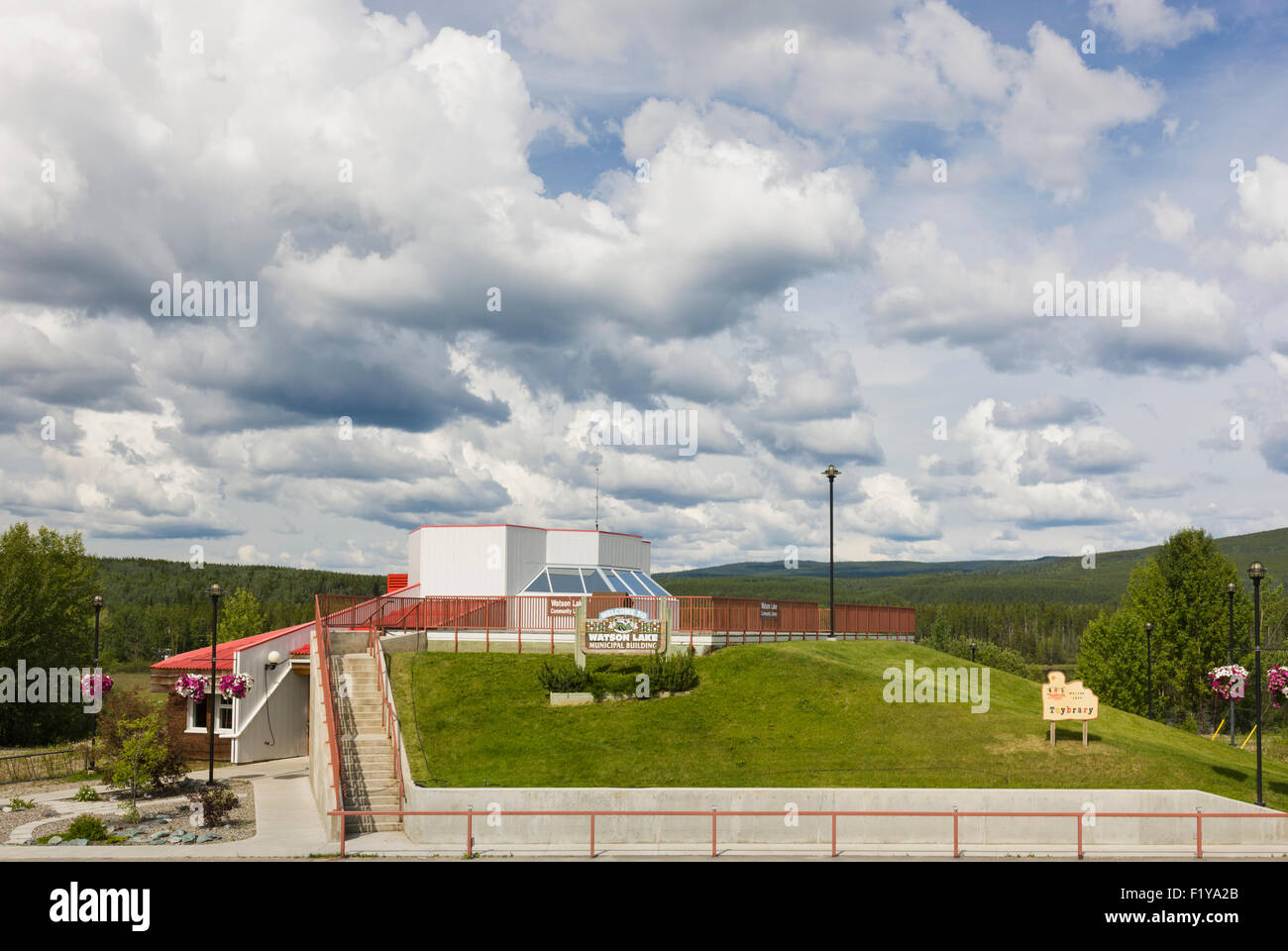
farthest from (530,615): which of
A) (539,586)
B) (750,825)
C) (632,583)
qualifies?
(750,825)

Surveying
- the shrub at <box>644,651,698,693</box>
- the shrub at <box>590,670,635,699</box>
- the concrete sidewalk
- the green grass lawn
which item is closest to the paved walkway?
the concrete sidewalk

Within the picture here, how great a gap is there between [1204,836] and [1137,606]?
1712 inches

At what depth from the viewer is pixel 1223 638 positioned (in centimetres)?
5731

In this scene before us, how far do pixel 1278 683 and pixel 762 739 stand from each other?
14.0m

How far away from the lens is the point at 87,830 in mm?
20391

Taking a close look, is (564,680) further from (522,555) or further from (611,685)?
(522,555)

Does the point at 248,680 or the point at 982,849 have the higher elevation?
the point at 248,680

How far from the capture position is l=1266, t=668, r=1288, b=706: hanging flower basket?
83.6 feet

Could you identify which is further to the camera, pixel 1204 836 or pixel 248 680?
pixel 248 680

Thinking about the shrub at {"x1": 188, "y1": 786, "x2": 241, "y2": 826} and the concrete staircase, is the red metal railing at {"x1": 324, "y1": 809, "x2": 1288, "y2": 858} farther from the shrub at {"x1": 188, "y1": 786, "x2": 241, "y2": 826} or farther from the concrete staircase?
the shrub at {"x1": 188, "y1": 786, "x2": 241, "y2": 826}

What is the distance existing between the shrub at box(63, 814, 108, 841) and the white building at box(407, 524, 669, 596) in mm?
21956
